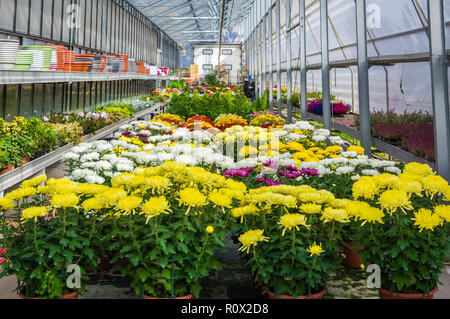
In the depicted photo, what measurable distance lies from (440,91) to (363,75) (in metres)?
1.89

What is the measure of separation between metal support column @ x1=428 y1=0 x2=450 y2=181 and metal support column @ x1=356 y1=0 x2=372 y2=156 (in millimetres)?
1733

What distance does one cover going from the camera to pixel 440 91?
320 centimetres

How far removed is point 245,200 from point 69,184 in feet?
3.18

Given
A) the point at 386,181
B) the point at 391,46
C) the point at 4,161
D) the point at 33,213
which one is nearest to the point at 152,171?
the point at 33,213

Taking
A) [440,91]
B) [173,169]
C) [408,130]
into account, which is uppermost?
[440,91]

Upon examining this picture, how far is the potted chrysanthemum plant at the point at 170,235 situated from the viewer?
1725 mm

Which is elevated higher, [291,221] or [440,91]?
[440,91]

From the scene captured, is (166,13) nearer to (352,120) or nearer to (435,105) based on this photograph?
(352,120)

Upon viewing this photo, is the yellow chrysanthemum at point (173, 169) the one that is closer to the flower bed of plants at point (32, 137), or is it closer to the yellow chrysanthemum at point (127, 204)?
the yellow chrysanthemum at point (127, 204)

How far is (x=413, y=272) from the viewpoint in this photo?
6.09 ft

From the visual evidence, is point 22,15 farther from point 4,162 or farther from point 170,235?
point 170,235

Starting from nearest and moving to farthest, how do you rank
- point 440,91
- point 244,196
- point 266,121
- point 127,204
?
point 127,204 < point 244,196 < point 440,91 < point 266,121

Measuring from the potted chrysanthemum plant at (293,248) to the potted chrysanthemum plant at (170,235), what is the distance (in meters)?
0.18

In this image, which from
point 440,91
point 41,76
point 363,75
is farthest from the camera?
point 363,75
